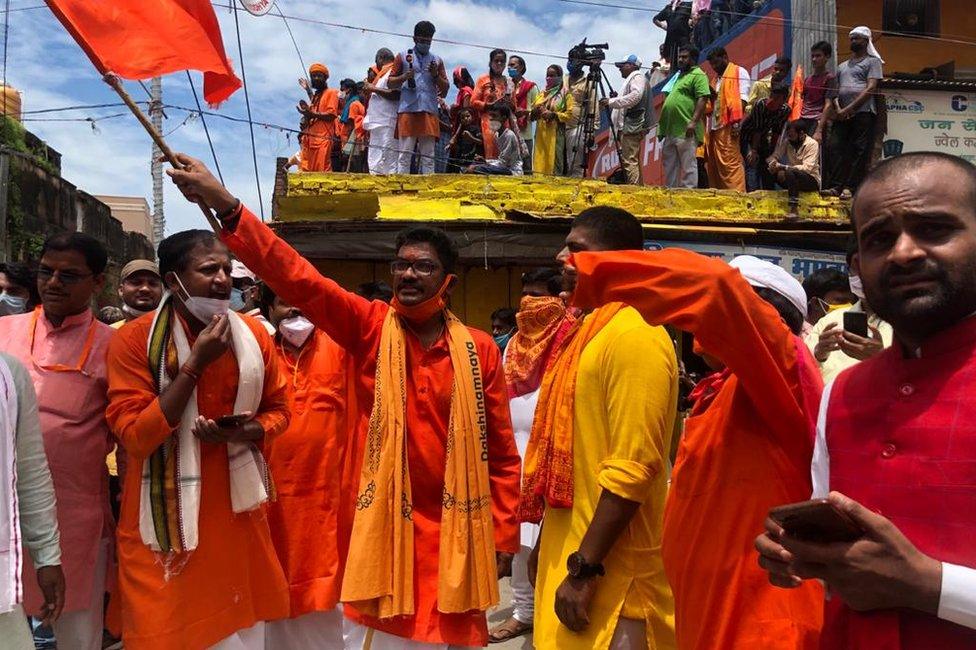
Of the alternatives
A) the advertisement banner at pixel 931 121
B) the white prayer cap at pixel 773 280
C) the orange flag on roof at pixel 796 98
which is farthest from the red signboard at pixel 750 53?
the white prayer cap at pixel 773 280

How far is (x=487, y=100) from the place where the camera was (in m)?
10.8

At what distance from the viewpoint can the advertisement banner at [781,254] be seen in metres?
9.25

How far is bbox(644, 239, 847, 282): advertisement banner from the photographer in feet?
30.3

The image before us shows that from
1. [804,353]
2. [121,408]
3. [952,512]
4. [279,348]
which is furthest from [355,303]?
[952,512]

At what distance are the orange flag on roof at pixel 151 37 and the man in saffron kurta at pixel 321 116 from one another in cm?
819

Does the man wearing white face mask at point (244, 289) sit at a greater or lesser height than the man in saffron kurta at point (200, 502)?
greater

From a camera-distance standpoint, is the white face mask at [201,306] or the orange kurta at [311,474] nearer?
the white face mask at [201,306]

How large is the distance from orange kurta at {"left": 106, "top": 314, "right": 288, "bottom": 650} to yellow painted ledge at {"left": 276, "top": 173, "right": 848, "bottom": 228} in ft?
19.5

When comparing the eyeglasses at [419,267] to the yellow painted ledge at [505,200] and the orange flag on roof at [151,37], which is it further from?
the yellow painted ledge at [505,200]

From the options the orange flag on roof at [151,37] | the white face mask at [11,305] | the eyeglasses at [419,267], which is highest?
the orange flag on roof at [151,37]

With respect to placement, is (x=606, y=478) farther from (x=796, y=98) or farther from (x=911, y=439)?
(x=796, y=98)

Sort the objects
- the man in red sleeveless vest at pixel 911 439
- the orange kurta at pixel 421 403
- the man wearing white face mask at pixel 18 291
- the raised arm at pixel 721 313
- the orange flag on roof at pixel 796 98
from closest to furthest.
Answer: the man in red sleeveless vest at pixel 911 439 → the raised arm at pixel 721 313 → the orange kurta at pixel 421 403 → the man wearing white face mask at pixel 18 291 → the orange flag on roof at pixel 796 98

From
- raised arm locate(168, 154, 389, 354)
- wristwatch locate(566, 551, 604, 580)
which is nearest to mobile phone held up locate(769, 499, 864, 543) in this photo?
wristwatch locate(566, 551, 604, 580)

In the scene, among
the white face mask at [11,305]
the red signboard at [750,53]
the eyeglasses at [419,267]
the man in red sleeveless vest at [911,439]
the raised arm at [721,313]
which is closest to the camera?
the man in red sleeveless vest at [911,439]
